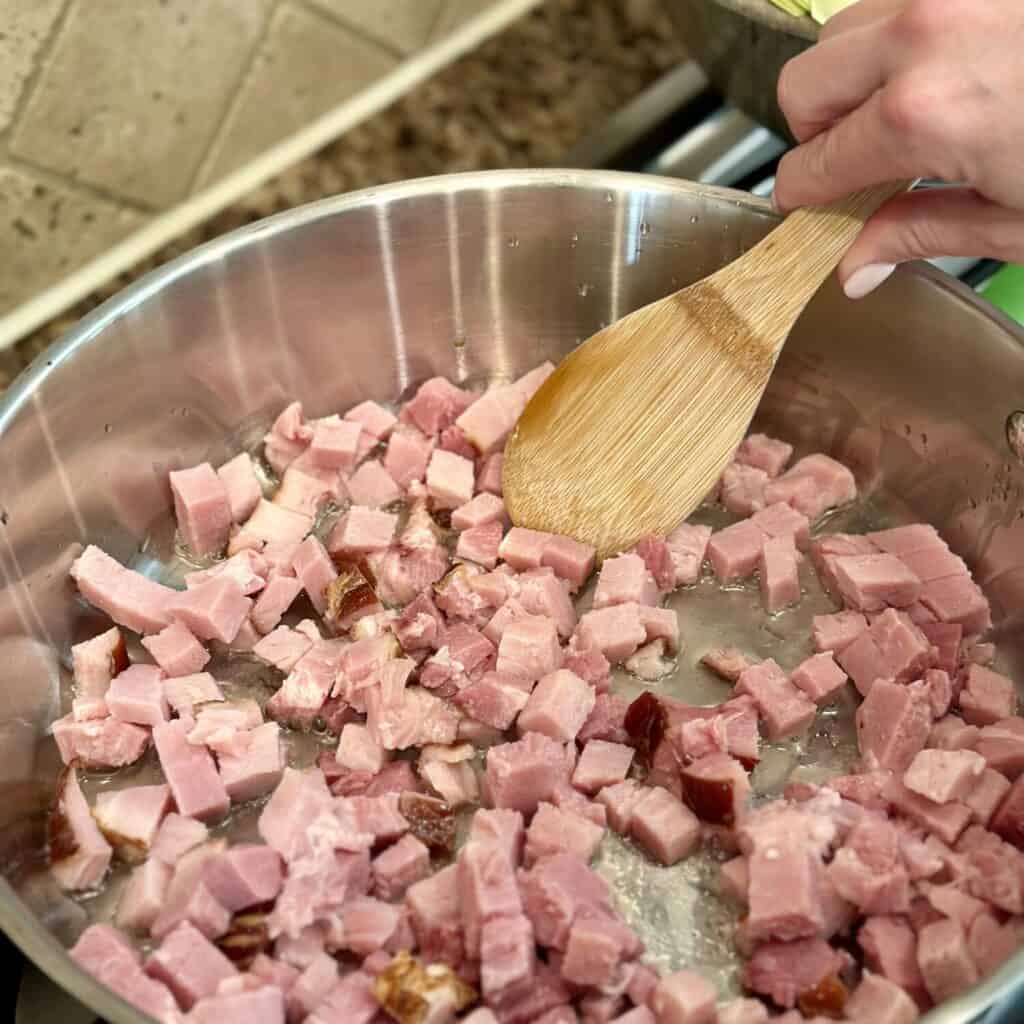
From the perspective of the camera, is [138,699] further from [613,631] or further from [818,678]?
[818,678]

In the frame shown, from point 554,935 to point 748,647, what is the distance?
500 mm

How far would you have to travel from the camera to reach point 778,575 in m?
1.62

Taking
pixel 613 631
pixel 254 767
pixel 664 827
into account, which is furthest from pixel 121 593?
pixel 664 827

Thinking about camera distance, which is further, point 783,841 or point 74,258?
point 74,258

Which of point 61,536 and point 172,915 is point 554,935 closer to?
point 172,915

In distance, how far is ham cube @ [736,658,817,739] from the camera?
1.48 meters

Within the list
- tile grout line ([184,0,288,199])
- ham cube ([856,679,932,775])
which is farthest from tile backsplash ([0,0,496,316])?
ham cube ([856,679,932,775])

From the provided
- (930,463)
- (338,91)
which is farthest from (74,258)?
(930,463)

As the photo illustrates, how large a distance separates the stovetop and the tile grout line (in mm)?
582

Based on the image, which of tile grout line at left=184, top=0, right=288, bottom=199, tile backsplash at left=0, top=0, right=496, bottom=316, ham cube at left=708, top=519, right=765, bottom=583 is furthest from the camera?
tile grout line at left=184, top=0, right=288, bottom=199

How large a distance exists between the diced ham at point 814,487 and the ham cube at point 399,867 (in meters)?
0.69

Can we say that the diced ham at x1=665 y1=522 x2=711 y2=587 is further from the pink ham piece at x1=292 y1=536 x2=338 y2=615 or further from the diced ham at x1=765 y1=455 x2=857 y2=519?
the pink ham piece at x1=292 y1=536 x2=338 y2=615

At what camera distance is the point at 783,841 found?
1309 millimetres

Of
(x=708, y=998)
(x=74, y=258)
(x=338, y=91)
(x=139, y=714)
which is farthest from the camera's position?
(x=338, y=91)
